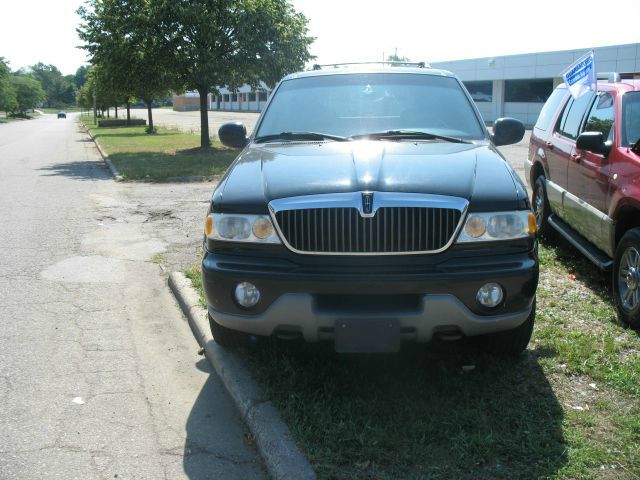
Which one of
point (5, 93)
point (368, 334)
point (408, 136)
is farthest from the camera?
point (5, 93)

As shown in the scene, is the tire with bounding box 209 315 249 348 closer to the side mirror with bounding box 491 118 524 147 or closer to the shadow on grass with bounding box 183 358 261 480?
the shadow on grass with bounding box 183 358 261 480

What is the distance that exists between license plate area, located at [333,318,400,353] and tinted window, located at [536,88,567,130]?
5161mm

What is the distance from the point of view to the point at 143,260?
727cm

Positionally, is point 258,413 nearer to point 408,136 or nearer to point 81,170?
point 408,136

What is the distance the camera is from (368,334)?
3.32m

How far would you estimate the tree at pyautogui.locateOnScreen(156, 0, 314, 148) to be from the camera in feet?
68.5

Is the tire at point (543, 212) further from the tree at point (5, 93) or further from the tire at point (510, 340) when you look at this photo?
the tree at point (5, 93)

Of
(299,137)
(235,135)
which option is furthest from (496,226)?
(235,135)

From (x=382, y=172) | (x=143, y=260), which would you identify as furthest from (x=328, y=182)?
(x=143, y=260)

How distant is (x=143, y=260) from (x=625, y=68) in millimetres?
38041

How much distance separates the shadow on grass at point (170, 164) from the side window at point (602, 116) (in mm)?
10329

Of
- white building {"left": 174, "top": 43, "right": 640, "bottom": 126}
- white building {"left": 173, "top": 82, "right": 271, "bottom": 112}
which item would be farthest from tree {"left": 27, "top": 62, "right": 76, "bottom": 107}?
white building {"left": 174, "top": 43, "right": 640, "bottom": 126}

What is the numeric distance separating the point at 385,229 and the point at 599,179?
9.72ft

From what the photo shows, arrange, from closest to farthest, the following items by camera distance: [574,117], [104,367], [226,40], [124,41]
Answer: [104,367] → [574,117] → [124,41] → [226,40]
